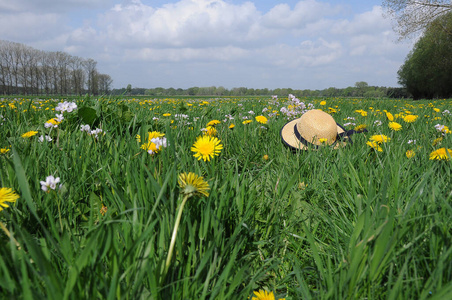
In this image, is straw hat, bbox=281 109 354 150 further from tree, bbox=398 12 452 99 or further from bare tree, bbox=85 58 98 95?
bare tree, bbox=85 58 98 95

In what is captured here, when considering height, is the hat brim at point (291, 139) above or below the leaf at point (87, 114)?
below

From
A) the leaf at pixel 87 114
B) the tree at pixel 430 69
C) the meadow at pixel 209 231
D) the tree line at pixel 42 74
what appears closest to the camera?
the meadow at pixel 209 231

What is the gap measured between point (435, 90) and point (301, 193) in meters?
51.6

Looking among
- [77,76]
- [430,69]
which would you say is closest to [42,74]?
[77,76]

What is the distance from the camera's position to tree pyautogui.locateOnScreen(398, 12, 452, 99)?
3647 cm

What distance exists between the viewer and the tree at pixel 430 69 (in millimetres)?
36469

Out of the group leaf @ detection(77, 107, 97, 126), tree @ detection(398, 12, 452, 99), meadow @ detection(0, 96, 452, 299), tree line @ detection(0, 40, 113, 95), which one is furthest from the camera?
tree line @ detection(0, 40, 113, 95)

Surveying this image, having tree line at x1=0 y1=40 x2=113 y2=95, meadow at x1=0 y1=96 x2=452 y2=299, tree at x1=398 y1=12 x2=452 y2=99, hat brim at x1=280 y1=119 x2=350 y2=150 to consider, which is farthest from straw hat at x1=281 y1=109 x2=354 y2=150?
tree line at x1=0 y1=40 x2=113 y2=95

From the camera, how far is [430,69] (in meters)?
40.1

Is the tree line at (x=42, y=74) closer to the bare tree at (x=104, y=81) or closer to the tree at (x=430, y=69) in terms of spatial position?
the bare tree at (x=104, y=81)

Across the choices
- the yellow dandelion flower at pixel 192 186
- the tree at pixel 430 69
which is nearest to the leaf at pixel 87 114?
the yellow dandelion flower at pixel 192 186

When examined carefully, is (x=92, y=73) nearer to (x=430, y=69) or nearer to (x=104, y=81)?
(x=104, y=81)

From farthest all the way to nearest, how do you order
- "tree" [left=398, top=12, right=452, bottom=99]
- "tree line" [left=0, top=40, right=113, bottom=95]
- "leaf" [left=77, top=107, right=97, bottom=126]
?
"tree line" [left=0, top=40, right=113, bottom=95] < "tree" [left=398, top=12, right=452, bottom=99] < "leaf" [left=77, top=107, right=97, bottom=126]

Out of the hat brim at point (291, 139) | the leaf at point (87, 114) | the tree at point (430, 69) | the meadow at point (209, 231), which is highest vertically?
the tree at point (430, 69)
